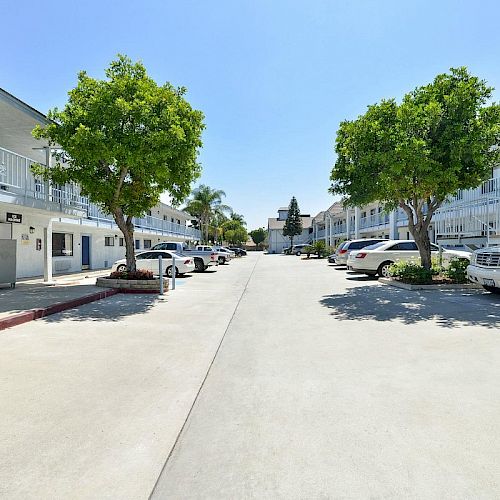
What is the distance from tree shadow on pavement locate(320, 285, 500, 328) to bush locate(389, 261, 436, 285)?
0.64m

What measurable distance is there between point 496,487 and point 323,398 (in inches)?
69.2

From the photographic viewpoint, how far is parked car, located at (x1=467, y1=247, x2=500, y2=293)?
407 inches

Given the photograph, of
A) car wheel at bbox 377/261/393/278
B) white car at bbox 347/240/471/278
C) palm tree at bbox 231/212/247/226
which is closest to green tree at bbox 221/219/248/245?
palm tree at bbox 231/212/247/226

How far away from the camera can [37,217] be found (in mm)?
17109

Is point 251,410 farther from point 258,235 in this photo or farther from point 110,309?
point 258,235

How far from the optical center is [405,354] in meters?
5.71

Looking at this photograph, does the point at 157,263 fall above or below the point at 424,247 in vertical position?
below

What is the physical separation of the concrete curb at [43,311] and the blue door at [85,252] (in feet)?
46.7

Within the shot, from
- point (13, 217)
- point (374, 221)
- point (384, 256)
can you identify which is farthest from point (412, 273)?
point (374, 221)

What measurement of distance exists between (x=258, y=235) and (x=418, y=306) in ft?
340

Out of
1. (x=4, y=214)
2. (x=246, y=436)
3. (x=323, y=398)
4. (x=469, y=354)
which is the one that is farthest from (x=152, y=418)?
(x=4, y=214)

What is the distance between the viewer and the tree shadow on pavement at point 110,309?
8.68 meters

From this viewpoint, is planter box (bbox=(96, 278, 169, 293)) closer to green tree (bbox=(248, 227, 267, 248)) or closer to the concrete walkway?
the concrete walkway

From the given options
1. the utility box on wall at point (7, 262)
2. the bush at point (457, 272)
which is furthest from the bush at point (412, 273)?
the utility box on wall at point (7, 262)
